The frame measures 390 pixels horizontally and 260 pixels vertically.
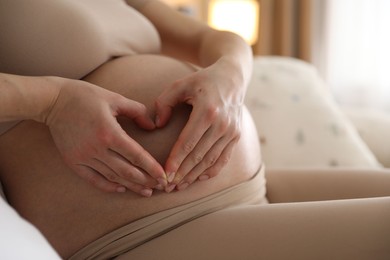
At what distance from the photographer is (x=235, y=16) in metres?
2.61

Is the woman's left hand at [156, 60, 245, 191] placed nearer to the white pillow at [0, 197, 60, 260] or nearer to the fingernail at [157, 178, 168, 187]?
the fingernail at [157, 178, 168, 187]

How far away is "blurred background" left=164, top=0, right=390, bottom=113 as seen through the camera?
264 cm

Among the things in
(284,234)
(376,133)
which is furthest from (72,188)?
(376,133)

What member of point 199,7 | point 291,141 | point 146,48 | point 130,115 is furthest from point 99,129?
point 199,7

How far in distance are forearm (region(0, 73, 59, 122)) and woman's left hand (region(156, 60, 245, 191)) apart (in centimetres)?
15

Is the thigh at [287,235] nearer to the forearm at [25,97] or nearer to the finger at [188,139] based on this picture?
the finger at [188,139]

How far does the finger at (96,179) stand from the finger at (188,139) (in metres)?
0.08

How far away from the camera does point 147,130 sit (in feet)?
2.33

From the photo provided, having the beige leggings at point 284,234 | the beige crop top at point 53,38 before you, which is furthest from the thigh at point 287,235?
the beige crop top at point 53,38

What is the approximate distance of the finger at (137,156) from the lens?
2.08 feet

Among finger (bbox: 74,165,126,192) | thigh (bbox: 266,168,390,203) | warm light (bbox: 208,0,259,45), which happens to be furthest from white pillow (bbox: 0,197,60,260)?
warm light (bbox: 208,0,259,45)

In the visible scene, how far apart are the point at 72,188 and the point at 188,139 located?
0.18 meters

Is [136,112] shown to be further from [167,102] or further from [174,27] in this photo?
[174,27]

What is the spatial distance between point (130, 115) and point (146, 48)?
10.7 inches
